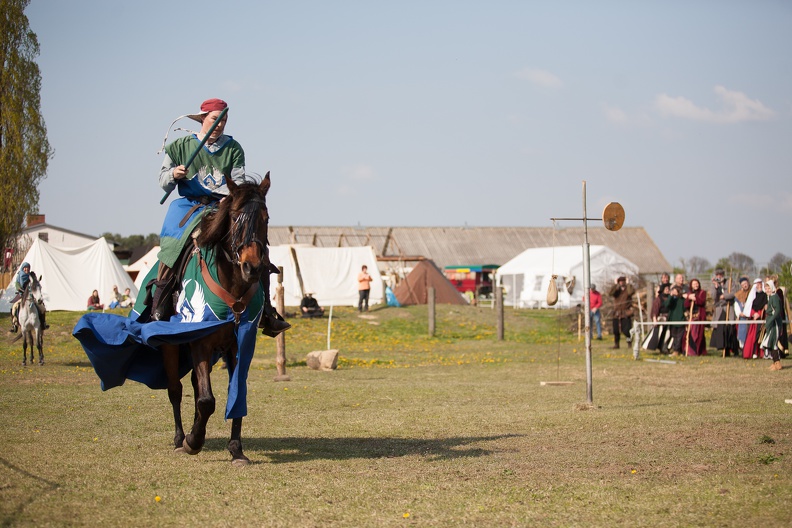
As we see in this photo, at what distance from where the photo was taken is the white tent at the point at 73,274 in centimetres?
3747

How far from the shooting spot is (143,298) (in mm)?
9188

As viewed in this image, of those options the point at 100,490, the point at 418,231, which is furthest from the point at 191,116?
the point at 418,231

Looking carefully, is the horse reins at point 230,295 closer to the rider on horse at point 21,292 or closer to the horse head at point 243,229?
the horse head at point 243,229

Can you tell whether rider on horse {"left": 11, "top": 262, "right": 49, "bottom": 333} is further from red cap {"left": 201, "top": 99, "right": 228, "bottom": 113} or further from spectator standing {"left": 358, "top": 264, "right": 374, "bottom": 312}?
spectator standing {"left": 358, "top": 264, "right": 374, "bottom": 312}

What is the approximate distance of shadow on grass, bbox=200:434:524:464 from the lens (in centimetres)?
891

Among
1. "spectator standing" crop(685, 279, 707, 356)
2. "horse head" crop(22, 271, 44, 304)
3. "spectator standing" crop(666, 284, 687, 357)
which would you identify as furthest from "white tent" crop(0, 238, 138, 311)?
"spectator standing" crop(685, 279, 707, 356)

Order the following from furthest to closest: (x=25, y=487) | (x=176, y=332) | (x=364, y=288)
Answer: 1. (x=364, y=288)
2. (x=176, y=332)
3. (x=25, y=487)

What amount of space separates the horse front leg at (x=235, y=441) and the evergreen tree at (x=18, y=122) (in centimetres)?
3638

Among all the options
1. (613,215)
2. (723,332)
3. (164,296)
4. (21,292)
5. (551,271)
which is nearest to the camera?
(164,296)

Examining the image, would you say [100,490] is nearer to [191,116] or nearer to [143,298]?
[143,298]

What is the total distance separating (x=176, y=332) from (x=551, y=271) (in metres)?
38.5

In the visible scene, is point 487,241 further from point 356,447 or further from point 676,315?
point 356,447

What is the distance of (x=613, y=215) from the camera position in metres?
13.0

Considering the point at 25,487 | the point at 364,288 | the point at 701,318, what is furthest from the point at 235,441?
the point at 364,288
